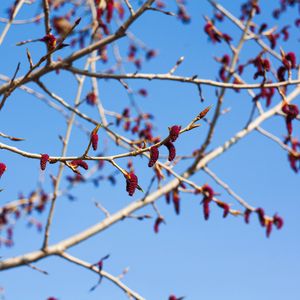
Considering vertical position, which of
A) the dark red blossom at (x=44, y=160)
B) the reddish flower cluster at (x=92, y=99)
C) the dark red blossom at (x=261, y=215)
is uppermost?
the reddish flower cluster at (x=92, y=99)

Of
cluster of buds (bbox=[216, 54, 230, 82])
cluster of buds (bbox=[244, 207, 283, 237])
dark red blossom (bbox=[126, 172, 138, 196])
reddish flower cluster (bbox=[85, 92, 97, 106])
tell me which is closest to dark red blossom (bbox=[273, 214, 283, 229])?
cluster of buds (bbox=[244, 207, 283, 237])

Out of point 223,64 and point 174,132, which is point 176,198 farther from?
point 174,132

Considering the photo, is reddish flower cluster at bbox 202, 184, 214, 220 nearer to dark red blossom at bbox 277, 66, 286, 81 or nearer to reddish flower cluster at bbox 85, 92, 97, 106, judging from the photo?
dark red blossom at bbox 277, 66, 286, 81

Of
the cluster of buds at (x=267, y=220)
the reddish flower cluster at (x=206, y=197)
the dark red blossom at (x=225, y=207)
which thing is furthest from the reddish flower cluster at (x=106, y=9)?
the cluster of buds at (x=267, y=220)

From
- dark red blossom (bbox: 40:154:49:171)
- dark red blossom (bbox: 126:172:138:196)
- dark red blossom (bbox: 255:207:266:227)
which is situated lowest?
dark red blossom (bbox: 126:172:138:196)

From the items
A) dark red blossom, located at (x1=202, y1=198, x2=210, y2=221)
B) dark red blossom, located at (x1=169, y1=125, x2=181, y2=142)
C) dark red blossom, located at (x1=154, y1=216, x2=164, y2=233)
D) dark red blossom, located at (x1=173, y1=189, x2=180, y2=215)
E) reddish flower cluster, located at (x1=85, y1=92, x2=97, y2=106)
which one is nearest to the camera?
dark red blossom, located at (x1=169, y1=125, x2=181, y2=142)

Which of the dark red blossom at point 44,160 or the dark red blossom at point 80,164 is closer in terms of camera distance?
the dark red blossom at point 44,160

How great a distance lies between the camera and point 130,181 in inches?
67.9

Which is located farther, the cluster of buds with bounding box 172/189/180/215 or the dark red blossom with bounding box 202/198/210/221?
the cluster of buds with bounding box 172/189/180/215

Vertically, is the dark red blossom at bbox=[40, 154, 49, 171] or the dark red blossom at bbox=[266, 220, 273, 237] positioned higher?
the dark red blossom at bbox=[266, 220, 273, 237]

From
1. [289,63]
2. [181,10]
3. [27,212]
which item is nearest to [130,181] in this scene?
[289,63]

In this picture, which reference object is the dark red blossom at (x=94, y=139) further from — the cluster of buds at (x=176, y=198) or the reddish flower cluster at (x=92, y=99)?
the reddish flower cluster at (x=92, y=99)

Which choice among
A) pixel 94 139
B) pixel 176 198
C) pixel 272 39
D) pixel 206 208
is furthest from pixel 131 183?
pixel 272 39

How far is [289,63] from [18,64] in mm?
1855
